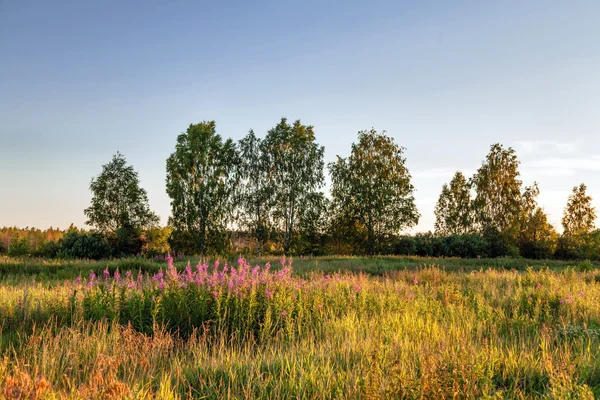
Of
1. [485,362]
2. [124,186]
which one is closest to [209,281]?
[485,362]

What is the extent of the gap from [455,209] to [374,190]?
10278mm

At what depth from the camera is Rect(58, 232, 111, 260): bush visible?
2647 cm

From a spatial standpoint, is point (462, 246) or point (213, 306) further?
point (462, 246)

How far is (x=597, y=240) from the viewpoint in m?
34.3

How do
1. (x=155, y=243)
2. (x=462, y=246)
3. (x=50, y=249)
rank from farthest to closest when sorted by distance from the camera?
(x=155, y=243), (x=462, y=246), (x=50, y=249)

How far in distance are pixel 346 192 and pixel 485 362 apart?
2972 centimetres

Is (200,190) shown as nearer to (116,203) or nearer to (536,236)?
(116,203)

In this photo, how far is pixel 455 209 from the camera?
38.8 m

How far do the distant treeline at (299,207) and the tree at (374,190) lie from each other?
0.08 metres

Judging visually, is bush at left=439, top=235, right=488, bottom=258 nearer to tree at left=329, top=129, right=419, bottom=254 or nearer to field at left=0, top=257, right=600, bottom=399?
tree at left=329, top=129, right=419, bottom=254

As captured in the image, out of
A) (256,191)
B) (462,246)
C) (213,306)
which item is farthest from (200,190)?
A: (213,306)

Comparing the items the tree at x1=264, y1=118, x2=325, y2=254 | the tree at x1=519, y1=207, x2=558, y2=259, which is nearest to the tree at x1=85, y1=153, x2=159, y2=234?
the tree at x1=264, y1=118, x2=325, y2=254

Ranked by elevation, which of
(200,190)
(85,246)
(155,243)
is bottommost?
(85,246)

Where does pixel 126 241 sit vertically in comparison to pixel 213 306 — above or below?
above
